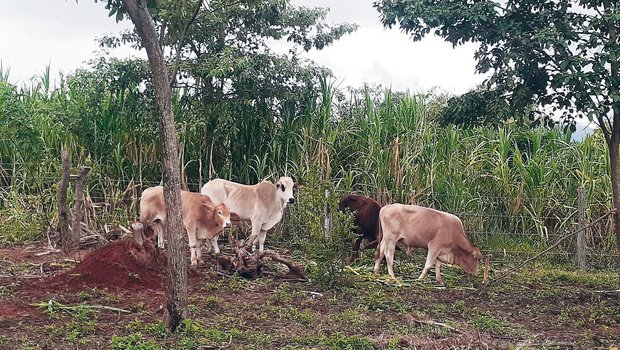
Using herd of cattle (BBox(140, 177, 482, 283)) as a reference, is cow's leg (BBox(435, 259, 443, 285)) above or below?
below

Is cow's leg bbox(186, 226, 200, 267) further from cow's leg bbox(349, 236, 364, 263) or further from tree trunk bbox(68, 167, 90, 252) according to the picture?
cow's leg bbox(349, 236, 364, 263)

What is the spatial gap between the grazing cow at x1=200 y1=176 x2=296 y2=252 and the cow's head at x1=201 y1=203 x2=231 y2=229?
1.30 m

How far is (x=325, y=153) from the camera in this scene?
1260 cm

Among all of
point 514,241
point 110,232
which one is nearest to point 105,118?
point 110,232

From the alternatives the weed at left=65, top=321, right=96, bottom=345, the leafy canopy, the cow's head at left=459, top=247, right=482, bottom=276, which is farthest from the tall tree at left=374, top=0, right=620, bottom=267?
the weed at left=65, top=321, right=96, bottom=345

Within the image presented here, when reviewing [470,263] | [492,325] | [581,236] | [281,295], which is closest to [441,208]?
[581,236]

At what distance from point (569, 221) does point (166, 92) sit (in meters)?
8.01

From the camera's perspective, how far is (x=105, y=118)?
1286cm

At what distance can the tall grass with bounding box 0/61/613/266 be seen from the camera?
1193 centimetres

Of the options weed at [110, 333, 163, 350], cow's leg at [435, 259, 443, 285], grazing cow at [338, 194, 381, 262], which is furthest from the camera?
grazing cow at [338, 194, 381, 262]

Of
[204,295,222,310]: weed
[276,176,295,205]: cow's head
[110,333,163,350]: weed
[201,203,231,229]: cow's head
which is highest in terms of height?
[276,176,295,205]: cow's head

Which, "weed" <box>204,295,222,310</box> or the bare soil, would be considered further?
"weed" <box>204,295,222,310</box>

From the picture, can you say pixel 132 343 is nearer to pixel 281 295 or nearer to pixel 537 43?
pixel 281 295

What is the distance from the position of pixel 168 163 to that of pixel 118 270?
2588 millimetres
